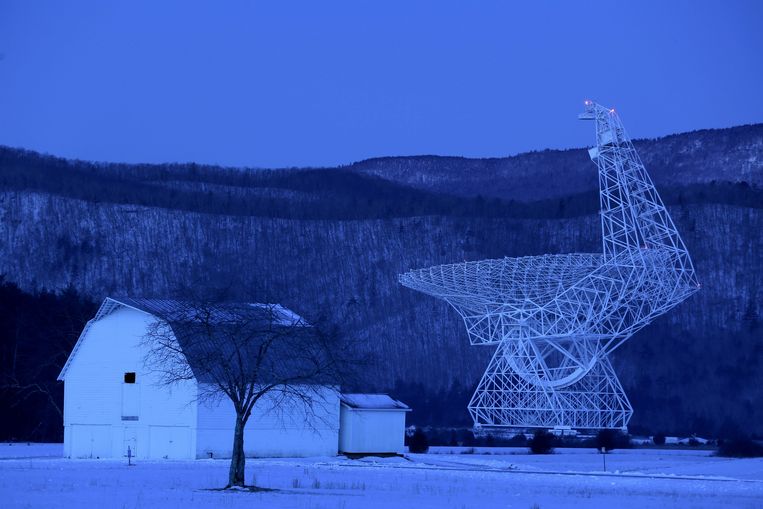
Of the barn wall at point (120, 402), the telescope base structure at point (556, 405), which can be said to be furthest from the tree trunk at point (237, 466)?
the telescope base structure at point (556, 405)

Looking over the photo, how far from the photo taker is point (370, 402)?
5116cm

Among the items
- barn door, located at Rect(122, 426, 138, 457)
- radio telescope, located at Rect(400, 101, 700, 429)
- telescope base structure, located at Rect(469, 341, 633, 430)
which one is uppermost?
radio telescope, located at Rect(400, 101, 700, 429)

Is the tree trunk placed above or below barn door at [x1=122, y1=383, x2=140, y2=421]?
below

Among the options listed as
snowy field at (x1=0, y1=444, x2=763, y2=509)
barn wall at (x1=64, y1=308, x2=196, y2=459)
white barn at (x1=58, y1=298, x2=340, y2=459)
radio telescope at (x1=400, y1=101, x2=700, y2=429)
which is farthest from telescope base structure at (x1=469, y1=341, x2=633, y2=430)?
barn wall at (x1=64, y1=308, x2=196, y2=459)

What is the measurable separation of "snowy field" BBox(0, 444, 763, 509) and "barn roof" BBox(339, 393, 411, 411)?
3090 millimetres

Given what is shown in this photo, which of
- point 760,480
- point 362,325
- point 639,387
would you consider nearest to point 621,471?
point 760,480

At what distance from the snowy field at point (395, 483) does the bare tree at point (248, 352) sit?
247cm

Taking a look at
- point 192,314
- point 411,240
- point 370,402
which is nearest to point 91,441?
point 192,314

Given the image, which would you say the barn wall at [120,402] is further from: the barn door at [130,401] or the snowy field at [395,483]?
the snowy field at [395,483]

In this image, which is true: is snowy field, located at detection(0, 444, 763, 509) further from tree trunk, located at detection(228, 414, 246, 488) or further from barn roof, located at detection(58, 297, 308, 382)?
barn roof, located at detection(58, 297, 308, 382)

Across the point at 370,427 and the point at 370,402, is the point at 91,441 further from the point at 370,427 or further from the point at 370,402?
the point at 370,402

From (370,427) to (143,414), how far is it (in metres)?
8.54

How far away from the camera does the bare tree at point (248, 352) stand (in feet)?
127

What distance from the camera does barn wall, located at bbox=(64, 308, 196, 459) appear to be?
151 ft
